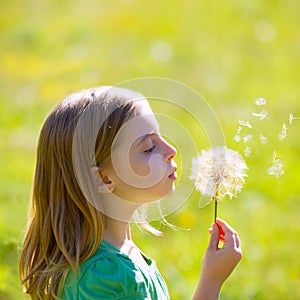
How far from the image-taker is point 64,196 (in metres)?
2.39

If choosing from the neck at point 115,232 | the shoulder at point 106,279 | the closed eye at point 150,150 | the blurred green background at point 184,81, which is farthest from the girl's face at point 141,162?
the blurred green background at point 184,81

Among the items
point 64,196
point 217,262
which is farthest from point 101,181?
point 217,262

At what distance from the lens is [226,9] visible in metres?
9.31

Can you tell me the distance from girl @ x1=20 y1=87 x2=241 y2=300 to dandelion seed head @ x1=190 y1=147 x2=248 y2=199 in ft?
0.30

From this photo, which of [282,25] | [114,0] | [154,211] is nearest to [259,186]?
[154,211]

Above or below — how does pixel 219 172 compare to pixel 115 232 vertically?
above

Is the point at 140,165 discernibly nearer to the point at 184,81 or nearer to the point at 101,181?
the point at 101,181

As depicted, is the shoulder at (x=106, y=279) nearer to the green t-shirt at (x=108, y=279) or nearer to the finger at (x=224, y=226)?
the green t-shirt at (x=108, y=279)

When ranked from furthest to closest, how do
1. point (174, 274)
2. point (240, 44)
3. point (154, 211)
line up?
point (240, 44)
point (174, 274)
point (154, 211)

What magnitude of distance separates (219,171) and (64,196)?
49 centimetres

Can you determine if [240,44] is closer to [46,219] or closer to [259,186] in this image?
[259,186]

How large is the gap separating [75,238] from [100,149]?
28 cm

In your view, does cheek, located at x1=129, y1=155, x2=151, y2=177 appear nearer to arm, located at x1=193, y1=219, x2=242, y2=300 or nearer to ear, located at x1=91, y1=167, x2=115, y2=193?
ear, located at x1=91, y1=167, x2=115, y2=193

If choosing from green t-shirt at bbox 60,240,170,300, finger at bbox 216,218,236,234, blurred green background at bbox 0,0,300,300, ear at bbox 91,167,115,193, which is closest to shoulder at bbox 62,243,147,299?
green t-shirt at bbox 60,240,170,300
